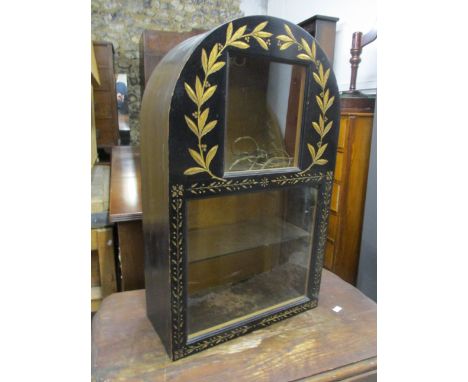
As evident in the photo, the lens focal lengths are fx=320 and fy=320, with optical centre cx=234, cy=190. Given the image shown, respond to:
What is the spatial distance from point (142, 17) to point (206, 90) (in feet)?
8.03

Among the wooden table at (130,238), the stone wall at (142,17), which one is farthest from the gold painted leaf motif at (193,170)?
the stone wall at (142,17)

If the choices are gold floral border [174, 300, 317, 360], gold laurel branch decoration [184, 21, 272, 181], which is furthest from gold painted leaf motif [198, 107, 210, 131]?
gold floral border [174, 300, 317, 360]

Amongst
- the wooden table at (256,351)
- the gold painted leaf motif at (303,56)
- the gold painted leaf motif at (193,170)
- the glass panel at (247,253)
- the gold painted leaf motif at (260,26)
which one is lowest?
the wooden table at (256,351)

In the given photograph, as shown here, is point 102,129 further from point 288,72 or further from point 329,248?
point 288,72

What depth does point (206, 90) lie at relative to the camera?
53 centimetres

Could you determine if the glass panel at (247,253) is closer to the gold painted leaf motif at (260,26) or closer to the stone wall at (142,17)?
the gold painted leaf motif at (260,26)

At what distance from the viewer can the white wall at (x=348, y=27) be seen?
146 centimetres

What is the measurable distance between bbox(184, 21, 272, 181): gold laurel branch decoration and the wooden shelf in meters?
0.20

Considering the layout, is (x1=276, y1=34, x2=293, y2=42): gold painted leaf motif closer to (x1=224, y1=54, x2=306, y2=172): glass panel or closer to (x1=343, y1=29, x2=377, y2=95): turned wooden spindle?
(x1=224, y1=54, x2=306, y2=172): glass panel

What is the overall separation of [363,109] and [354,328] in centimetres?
92

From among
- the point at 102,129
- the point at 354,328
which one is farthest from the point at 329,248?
the point at 102,129

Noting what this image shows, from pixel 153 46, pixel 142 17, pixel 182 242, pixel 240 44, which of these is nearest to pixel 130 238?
pixel 182 242

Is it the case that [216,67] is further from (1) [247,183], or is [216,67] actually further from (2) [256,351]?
(2) [256,351]
